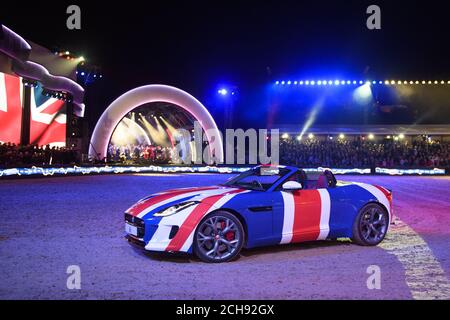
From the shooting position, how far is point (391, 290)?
5.10 meters

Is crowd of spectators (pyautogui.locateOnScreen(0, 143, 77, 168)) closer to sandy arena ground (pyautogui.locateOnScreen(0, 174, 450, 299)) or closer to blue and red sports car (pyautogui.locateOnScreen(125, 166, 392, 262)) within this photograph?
sandy arena ground (pyautogui.locateOnScreen(0, 174, 450, 299))

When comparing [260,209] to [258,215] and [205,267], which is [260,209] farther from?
[205,267]

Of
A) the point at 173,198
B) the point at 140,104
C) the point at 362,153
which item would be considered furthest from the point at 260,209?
the point at 362,153

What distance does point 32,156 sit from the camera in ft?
72.7

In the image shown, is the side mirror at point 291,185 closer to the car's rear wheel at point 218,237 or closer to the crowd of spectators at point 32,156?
the car's rear wheel at point 218,237

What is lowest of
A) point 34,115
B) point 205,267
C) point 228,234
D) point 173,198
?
point 205,267

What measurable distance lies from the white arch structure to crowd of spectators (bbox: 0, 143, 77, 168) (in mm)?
2357

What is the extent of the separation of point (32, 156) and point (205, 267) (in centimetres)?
1849

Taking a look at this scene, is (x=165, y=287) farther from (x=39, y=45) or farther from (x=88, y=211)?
(x=39, y=45)

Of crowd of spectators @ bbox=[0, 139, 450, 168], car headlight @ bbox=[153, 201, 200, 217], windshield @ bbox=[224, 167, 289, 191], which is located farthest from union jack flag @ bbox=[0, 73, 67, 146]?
car headlight @ bbox=[153, 201, 200, 217]

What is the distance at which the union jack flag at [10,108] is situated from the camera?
21625 mm

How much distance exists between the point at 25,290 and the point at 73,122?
1045 inches

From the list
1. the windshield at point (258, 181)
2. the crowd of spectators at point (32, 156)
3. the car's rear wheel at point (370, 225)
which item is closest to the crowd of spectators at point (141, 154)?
the crowd of spectators at point (32, 156)
